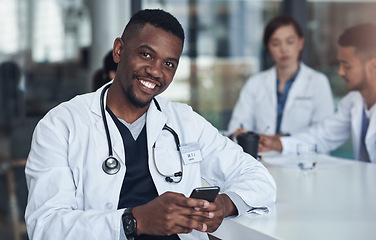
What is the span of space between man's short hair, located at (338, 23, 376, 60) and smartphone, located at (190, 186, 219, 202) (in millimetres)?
1559

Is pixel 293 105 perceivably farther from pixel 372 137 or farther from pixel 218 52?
pixel 218 52

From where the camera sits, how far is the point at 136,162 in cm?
158

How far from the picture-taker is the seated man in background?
8.02 ft

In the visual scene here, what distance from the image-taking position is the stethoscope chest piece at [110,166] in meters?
1.50

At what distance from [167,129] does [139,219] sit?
46cm

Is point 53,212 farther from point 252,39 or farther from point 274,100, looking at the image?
point 252,39

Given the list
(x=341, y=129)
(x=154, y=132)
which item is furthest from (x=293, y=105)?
(x=154, y=132)

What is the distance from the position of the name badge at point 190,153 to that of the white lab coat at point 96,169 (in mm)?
20

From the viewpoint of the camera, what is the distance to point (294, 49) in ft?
11.0

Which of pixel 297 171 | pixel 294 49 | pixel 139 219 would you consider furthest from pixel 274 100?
pixel 139 219

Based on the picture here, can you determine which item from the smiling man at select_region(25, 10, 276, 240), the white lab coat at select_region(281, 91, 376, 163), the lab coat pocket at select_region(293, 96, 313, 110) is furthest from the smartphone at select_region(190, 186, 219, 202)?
the lab coat pocket at select_region(293, 96, 313, 110)

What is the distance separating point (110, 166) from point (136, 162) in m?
0.11

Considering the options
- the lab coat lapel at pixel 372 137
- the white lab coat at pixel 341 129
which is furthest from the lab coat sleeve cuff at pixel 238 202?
the lab coat lapel at pixel 372 137

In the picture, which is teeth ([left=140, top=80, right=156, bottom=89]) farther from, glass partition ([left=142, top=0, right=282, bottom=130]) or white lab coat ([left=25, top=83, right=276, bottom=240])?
glass partition ([left=142, top=0, right=282, bottom=130])
